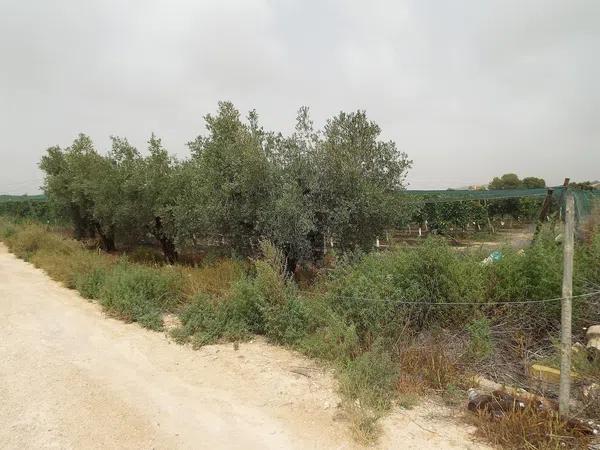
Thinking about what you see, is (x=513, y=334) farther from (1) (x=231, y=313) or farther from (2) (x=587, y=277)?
(1) (x=231, y=313)

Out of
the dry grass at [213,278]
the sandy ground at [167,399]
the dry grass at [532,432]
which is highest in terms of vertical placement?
the dry grass at [213,278]

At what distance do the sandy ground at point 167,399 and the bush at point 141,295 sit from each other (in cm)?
53

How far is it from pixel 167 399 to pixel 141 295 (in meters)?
3.56

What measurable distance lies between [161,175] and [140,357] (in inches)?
289

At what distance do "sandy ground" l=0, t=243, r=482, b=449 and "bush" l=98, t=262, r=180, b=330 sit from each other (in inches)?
21.0

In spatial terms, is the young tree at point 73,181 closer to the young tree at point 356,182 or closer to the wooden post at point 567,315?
the young tree at point 356,182

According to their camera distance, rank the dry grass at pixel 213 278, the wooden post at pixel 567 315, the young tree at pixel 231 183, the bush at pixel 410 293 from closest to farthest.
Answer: the wooden post at pixel 567 315
the bush at pixel 410 293
the dry grass at pixel 213 278
the young tree at pixel 231 183

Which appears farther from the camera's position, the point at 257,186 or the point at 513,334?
the point at 257,186

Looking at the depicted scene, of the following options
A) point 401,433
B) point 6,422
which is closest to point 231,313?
point 6,422

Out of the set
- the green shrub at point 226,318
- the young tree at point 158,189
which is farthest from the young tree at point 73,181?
the green shrub at point 226,318

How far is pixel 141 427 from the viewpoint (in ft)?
10.8

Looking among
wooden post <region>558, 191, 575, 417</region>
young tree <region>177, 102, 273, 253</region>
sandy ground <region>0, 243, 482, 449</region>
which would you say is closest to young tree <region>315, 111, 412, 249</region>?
young tree <region>177, 102, 273, 253</region>

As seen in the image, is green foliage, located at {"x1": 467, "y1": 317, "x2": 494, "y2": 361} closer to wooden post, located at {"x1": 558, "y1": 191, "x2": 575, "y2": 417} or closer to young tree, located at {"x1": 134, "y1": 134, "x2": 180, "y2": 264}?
wooden post, located at {"x1": 558, "y1": 191, "x2": 575, "y2": 417}

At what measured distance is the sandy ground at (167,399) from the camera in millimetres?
3152
